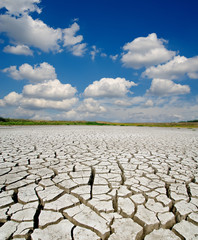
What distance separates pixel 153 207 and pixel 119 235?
0.50 meters

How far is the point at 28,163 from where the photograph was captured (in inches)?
106

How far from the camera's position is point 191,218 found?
1.29 metres

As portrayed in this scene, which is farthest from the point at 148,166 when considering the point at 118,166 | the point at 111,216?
the point at 111,216

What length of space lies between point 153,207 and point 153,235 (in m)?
0.33

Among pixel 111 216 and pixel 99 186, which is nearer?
pixel 111 216

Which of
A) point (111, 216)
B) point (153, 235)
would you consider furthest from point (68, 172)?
point (153, 235)

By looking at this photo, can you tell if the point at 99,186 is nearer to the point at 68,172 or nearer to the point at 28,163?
the point at 68,172

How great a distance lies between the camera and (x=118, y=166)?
2.64 metres

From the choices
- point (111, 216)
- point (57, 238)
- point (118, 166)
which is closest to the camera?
point (57, 238)

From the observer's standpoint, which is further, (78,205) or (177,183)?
(177,183)

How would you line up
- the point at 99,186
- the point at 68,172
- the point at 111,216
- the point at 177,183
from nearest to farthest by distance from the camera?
the point at 111,216 < the point at 99,186 < the point at 177,183 < the point at 68,172

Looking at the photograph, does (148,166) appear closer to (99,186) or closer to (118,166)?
(118,166)

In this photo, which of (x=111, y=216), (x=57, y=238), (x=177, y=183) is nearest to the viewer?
(x=57, y=238)

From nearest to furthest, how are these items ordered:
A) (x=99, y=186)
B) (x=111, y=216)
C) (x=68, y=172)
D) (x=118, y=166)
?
1. (x=111, y=216)
2. (x=99, y=186)
3. (x=68, y=172)
4. (x=118, y=166)
